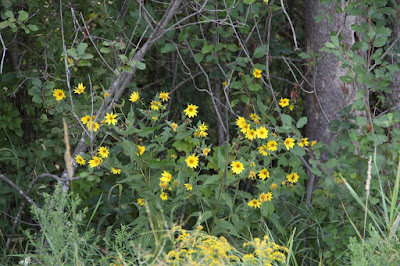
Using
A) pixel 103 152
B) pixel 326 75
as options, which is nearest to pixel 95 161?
pixel 103 152

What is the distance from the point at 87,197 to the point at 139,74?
4.55 feet

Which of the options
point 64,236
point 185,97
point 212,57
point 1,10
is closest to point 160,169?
point 64,236

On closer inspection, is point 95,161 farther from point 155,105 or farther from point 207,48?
point 207,48

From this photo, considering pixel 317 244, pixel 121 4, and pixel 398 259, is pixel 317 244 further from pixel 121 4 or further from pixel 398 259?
pixel 121 4

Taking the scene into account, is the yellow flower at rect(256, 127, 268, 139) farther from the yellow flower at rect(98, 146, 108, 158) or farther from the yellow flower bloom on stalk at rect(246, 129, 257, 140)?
the yellow flower at rect(98, 146, 108, 158)

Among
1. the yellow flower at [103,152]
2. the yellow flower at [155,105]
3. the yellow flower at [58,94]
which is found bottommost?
the yellow flower at [103,152]

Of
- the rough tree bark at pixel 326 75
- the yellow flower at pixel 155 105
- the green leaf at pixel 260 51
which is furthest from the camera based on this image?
the rough tree bark at pixel 326 75

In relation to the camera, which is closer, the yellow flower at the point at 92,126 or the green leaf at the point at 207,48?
the yellow flower at the point at 92,126

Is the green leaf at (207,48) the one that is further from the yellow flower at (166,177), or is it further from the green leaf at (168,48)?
the yellow flower at (166,177)

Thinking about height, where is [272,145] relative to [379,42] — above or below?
below

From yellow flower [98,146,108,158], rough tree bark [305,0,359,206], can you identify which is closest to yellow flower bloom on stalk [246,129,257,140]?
yellow flower [98,146,108,158]

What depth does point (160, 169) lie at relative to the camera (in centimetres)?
333

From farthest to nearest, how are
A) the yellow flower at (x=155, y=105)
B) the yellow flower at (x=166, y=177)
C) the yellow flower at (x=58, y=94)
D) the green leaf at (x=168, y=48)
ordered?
1. the green leaf at (x=168, y=48)
2. the yellow flower at (x=58, y=94)
3. the yellow flower at (x=155, y=105)
4. the yellow flower at (x=166, y=177)

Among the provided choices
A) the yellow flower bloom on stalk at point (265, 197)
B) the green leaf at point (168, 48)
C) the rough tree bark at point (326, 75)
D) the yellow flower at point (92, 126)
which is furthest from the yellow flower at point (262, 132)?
the green leaf at point (168, 48)
